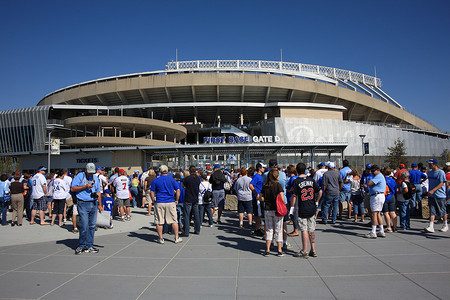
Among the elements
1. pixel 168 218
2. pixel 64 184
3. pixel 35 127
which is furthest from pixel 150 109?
pixel 168 218

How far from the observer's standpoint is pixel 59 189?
31.0 ft

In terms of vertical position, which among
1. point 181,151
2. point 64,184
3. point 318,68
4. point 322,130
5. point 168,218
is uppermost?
point 318,68

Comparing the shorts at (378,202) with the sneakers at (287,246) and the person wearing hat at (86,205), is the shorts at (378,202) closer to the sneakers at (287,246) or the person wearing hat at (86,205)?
the sneakers at (287,246)

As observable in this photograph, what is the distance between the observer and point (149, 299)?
3.93 m

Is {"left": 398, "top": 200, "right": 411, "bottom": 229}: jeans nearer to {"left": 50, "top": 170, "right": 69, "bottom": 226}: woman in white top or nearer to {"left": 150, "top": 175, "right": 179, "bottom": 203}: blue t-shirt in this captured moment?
{"left": 150, "top": 175, "right": 179, "bottom": 203}: blue t-shirt

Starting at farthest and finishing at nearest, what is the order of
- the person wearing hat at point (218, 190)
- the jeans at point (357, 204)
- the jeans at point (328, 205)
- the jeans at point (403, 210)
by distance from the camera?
the person wearing hat at point (218, 190)
the jeans at point (357, 204)
the jeans at point (328, 205)
the jeans at point (403, 210)

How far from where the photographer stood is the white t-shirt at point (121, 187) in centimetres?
1021

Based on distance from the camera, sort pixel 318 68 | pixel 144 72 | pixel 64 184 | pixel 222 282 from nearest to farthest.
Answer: pixel 222 282 → pixel 64 184 → pixel 144 72 → pixel 318 68

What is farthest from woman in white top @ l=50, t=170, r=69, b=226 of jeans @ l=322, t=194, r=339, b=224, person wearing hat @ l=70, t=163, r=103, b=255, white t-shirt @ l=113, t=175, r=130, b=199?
jeans @ l=322, t=194, r=339, b=224

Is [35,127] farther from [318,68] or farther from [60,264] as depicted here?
[318,68]

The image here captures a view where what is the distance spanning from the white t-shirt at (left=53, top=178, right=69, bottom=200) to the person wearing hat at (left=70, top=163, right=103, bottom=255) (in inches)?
144

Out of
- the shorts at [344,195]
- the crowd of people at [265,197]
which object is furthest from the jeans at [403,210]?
the shorts at [344,195]

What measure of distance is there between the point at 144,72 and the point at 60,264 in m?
47.8

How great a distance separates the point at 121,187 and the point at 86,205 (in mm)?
4032
